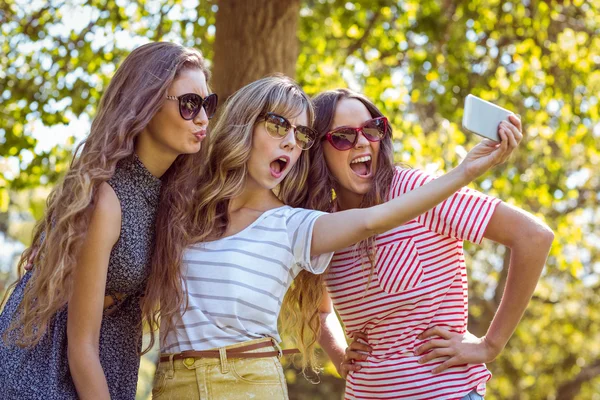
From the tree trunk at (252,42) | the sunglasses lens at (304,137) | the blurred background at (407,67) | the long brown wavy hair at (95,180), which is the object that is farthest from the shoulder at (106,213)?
the blurred background at (407,67)

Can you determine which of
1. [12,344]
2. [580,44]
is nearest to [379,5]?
[580,44]

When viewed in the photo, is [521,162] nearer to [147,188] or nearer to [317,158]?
[317,158]

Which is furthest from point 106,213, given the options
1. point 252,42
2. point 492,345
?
point 252,42

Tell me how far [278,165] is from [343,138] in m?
0.31

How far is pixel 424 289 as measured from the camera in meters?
2.70

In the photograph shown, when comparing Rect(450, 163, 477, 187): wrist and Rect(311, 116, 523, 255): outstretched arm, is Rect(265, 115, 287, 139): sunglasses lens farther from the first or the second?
Rect(450, 163, 477, 187): wrist

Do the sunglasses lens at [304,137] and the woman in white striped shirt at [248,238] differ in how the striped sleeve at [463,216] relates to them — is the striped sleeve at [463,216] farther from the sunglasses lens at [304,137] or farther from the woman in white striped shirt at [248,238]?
the sunglasses lens at [304,137]

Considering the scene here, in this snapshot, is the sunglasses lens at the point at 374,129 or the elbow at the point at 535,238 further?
the sunglasses lens at the point at 374,129

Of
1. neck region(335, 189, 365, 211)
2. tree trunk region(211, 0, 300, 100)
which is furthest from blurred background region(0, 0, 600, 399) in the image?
neck region(335, 189, 365, 211)

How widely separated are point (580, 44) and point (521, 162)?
4.51 ft

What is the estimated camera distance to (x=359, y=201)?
302 centimetres

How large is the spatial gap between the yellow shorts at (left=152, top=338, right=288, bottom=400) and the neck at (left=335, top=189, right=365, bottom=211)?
0.79 m

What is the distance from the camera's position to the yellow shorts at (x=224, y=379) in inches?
96.8

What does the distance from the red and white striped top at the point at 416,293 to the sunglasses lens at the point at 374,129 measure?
0.22 m
